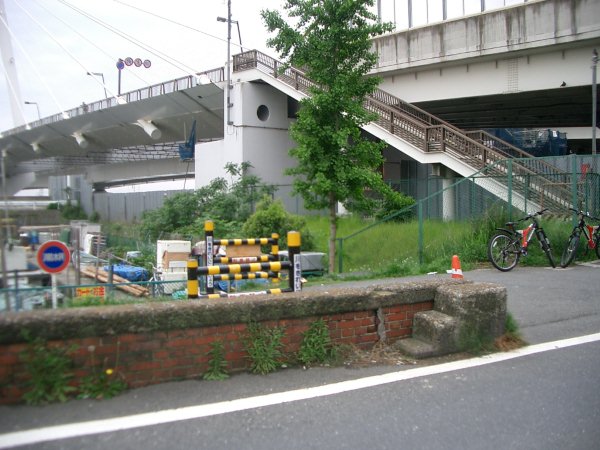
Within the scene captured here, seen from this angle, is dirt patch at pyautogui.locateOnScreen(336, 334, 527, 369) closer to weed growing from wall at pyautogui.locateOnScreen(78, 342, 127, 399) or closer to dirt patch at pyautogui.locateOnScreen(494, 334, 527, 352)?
dirt patch at pyautogui.locateOnScreen(494, 334, 527, 352)

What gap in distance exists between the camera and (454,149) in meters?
18.8

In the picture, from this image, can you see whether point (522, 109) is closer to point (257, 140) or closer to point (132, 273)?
point (257, 140)

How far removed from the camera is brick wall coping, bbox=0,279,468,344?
4.36 meters

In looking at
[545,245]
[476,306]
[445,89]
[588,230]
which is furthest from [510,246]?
[445,89]

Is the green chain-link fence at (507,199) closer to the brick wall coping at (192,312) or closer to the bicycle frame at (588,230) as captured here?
the bicycle frame at (588,230)

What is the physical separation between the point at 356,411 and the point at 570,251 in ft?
28.2

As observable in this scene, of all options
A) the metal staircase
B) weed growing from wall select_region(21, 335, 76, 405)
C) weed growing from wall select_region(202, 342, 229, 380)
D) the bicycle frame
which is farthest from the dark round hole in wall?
weed growing from wall select_region(21, 335, 76, 405)

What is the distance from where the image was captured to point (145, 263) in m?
16.2

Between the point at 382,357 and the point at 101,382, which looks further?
the point at 382,357

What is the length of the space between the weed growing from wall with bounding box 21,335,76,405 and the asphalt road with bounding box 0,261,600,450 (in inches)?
3.7

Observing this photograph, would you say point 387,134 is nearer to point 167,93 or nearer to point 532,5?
point 532,5

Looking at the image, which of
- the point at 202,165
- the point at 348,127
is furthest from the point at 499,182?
the point at 202,165

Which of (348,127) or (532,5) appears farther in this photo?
(532,5)

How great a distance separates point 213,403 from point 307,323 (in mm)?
1341
